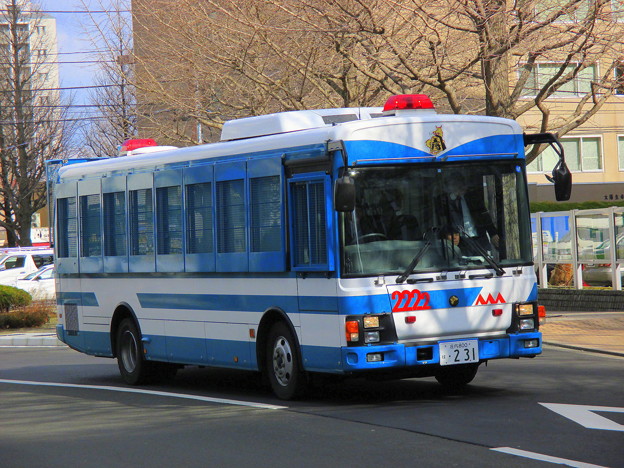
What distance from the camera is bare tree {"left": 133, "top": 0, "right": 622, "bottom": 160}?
1916cm

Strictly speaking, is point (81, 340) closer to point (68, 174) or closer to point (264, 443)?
point (68, 174)

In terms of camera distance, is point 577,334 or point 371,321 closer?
point 371,321

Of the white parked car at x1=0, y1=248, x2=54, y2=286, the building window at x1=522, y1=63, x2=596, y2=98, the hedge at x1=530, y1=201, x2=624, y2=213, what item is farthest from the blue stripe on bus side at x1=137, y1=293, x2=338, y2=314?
the white parked car at x1=0, y1=248, x2=54, y2=286

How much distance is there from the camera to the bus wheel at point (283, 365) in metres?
11.7

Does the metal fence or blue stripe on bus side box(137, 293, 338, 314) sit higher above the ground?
the metal fence

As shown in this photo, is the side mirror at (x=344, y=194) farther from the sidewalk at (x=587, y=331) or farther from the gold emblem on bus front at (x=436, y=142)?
the sidewalk at (x=587, y=331)

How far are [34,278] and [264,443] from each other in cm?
3028

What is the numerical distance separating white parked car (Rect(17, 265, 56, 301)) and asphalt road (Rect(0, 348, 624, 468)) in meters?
22.0

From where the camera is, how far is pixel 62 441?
9875 millimetres

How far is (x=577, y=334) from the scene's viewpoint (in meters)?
19.6

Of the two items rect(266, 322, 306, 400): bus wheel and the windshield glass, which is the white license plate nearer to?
the windshield glass

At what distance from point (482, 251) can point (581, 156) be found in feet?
120

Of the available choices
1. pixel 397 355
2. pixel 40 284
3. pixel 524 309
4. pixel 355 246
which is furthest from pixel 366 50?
pixel 40 284

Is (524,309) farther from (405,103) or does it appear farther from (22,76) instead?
(22,76)
